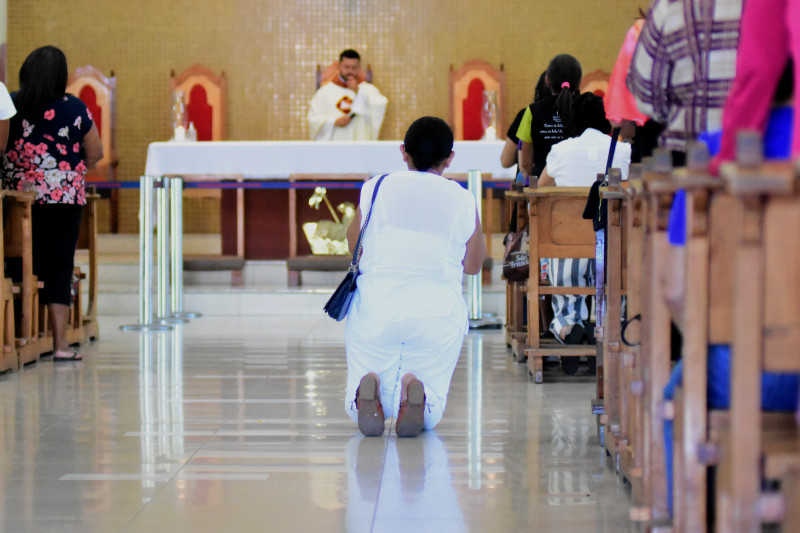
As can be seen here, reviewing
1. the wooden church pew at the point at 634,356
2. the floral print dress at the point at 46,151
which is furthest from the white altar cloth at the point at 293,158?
the wooden church pew at the point at 634,356

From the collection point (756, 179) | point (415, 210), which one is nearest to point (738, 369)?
point (756, 179)

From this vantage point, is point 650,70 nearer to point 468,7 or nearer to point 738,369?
point 738,369

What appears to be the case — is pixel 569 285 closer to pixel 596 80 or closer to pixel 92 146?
pixel 92 146

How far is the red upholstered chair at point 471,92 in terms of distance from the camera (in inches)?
380

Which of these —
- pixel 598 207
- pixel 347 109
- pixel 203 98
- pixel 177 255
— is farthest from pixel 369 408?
pixel 203 98

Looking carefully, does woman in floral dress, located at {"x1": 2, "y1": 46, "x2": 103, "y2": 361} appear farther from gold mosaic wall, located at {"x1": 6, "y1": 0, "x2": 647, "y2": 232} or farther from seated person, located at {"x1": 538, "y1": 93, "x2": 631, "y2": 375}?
gold mosaic wall, located at {"x1": 6, "y1": 0, "x2": 647, "y2": 232}

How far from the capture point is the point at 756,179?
140cm

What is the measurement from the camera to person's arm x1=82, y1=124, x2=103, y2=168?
4750 millimetres

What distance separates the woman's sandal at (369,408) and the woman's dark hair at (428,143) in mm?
652

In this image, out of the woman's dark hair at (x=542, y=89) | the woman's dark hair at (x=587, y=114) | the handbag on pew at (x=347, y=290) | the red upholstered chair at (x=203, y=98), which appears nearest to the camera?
the handbag on pew at (x=347, y=290)

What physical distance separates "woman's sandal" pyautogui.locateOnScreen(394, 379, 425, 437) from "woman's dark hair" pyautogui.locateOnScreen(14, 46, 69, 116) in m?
2.37

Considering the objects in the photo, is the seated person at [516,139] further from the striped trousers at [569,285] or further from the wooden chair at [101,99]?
the wooden chair at [101,99]

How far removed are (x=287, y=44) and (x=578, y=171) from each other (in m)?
6.55

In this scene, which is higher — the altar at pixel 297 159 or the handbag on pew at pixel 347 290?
the altar at pixel 297 159
